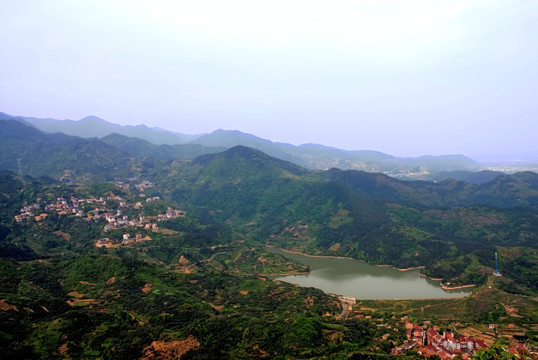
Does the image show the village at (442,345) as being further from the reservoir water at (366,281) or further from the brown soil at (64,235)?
the brown soil at (64,235)

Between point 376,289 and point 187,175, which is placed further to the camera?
point 187,175

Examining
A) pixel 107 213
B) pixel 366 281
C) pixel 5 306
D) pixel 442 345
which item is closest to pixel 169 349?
pixel 5 306

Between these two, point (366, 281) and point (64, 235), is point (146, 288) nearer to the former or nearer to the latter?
point (64, 235)

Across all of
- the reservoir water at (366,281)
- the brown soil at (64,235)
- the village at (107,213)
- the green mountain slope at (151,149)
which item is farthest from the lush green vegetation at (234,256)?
the green mountain slope at (151,149)

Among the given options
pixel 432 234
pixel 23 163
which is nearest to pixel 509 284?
pixel 432 234

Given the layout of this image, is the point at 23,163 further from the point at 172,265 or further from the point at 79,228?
the point at 172,265

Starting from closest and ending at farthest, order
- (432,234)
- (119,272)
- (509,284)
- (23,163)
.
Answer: (119,272), (509,284), (432,234), (23,163)
